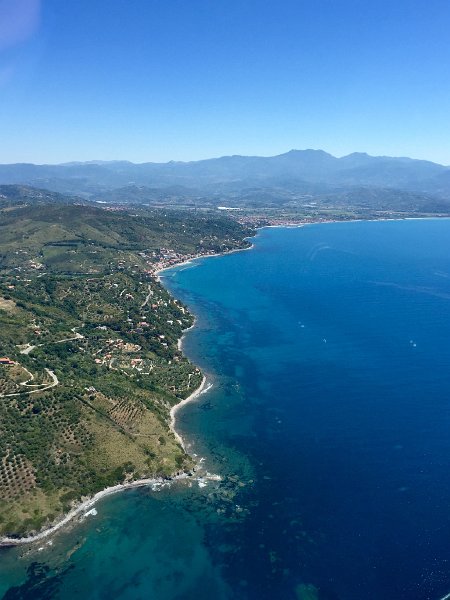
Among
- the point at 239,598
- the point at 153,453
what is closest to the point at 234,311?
the point at 153,453

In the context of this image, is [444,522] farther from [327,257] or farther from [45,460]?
[327,257]

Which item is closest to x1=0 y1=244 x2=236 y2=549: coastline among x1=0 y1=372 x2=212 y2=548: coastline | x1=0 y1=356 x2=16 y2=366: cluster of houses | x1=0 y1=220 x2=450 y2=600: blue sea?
x1=0 y1=372 x2=212 y2=548: coastline

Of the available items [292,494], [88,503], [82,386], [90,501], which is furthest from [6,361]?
[292,494]

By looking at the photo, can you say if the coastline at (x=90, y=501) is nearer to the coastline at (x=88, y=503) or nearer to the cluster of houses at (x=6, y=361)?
the coastline at (x=88, y=503)

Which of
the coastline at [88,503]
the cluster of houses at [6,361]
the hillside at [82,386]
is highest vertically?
the cluster of houses at [6,361]

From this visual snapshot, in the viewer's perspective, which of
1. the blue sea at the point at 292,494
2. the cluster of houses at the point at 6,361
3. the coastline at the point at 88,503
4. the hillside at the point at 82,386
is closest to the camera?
the blue sea at the point at 292,494

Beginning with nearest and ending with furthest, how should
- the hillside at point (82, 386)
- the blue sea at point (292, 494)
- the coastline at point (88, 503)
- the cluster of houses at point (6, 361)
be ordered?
the blue sea at point (292, 494) → the coastline at point (88, 503) → the hillside at point (82, 386) → the cluster of houses at point (6, 361)

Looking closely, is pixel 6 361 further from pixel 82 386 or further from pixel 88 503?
pixel 88 503

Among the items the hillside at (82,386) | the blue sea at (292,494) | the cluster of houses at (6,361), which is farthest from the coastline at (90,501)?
the cluster of houses at (6,361)

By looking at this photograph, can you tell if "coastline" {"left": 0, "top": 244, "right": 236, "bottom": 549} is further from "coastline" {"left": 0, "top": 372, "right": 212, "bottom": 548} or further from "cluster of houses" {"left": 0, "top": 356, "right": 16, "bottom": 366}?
"cluster of houses" {"left": 0, "top": 356, "right": 16, "bottom": 366}
